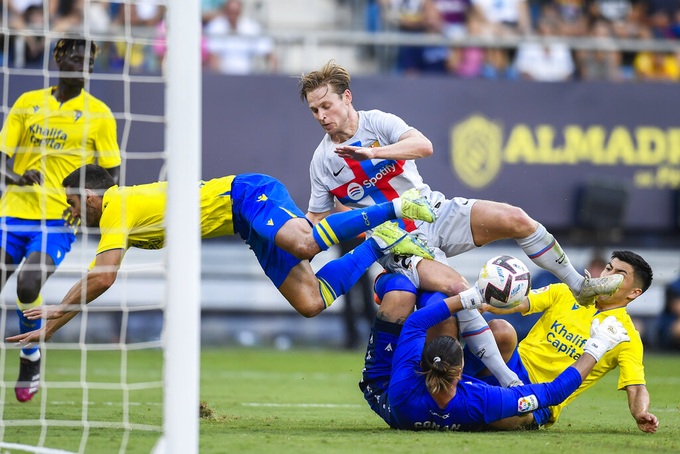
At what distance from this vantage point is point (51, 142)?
27.1 ft

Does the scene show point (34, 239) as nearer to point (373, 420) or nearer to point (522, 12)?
point (373, 420)

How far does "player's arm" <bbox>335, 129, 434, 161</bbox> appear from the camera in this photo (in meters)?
6.34

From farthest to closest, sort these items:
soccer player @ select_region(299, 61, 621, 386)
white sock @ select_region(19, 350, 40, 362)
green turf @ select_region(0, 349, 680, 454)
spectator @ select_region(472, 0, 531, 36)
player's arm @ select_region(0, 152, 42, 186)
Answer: spectator @ select_region(472, 0, 531, 36) → white sock @ select_region(19, 350, 40, 362) → player's arm @ select_region(0, 152, 42, 186) → soccer player @ select_region(299, 61, 621, 386) → green turf @ select_region(0, 349, 680, 454)

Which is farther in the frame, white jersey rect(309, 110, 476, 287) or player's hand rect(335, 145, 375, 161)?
white jersey rect(309, 110, 476, 287)

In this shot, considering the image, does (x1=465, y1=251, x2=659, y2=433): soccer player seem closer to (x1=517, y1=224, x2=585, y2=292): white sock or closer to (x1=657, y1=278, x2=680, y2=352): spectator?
(x1=517, y1=224, x2=585, y2=292): white sock

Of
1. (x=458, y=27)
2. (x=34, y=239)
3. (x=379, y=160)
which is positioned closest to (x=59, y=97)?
(x=34, y=239)

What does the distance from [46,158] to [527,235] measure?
4.05 m

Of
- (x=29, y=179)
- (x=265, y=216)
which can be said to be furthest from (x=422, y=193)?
(x=29, y=179)

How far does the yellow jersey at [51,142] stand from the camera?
26.7ft

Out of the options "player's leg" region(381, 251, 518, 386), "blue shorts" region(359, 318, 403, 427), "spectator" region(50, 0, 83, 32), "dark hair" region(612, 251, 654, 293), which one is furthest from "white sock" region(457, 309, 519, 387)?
"spectator" region(50, 0, 83, 32)

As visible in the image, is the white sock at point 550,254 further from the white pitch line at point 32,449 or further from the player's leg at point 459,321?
the white pitch line at point 32,449

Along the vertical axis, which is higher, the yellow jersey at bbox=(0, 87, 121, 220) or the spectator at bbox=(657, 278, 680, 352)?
the yellow jersey at bbox=(0, 87, 121, 220)

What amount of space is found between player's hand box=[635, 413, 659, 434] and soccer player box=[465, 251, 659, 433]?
23 centimetres

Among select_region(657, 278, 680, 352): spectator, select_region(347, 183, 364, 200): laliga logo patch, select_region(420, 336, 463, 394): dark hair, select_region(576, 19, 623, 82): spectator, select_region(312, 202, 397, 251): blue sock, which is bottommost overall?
select_region(657, 278, 680, 352): spectator
